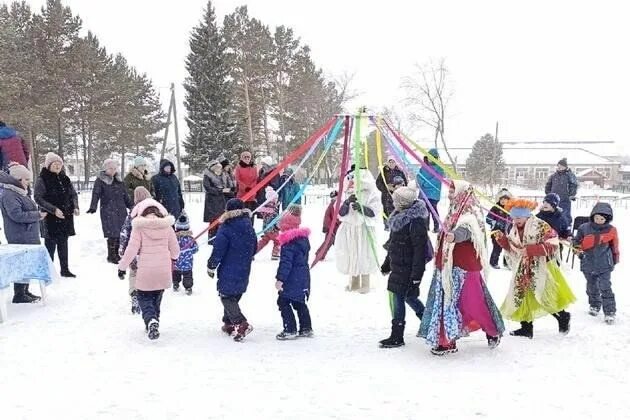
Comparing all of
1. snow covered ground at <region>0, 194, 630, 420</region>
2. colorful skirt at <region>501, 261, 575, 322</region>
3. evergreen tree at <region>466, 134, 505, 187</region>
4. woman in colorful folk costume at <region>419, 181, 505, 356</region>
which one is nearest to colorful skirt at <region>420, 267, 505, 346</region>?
woman in colorful folk costume at <region>419, 181, 505, 356</region>

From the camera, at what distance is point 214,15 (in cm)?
3219

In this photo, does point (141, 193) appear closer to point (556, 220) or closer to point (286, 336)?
point (286, 336)

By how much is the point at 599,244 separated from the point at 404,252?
255 cm

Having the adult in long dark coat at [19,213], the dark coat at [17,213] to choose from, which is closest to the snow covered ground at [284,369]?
the adult in long dark coat at [19,213]

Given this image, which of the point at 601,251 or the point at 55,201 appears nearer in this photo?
the point at 601,251

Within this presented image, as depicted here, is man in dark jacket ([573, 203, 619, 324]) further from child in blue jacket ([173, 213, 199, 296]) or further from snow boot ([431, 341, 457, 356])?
child in blue jacket ([173, 213, 199, 296])

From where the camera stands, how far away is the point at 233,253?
Answer: 5262 mm

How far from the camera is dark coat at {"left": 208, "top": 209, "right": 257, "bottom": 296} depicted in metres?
5.23

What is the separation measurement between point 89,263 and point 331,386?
20.6 ft

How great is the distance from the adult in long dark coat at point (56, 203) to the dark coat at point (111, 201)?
75 cm

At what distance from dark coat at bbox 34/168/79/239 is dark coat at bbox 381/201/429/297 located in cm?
506

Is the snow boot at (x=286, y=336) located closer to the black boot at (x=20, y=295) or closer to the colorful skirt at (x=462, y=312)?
the colorful skirt at (x=462, y=312)

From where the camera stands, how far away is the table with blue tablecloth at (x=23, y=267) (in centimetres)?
578

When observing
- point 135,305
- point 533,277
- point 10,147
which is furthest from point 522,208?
point 10,147
